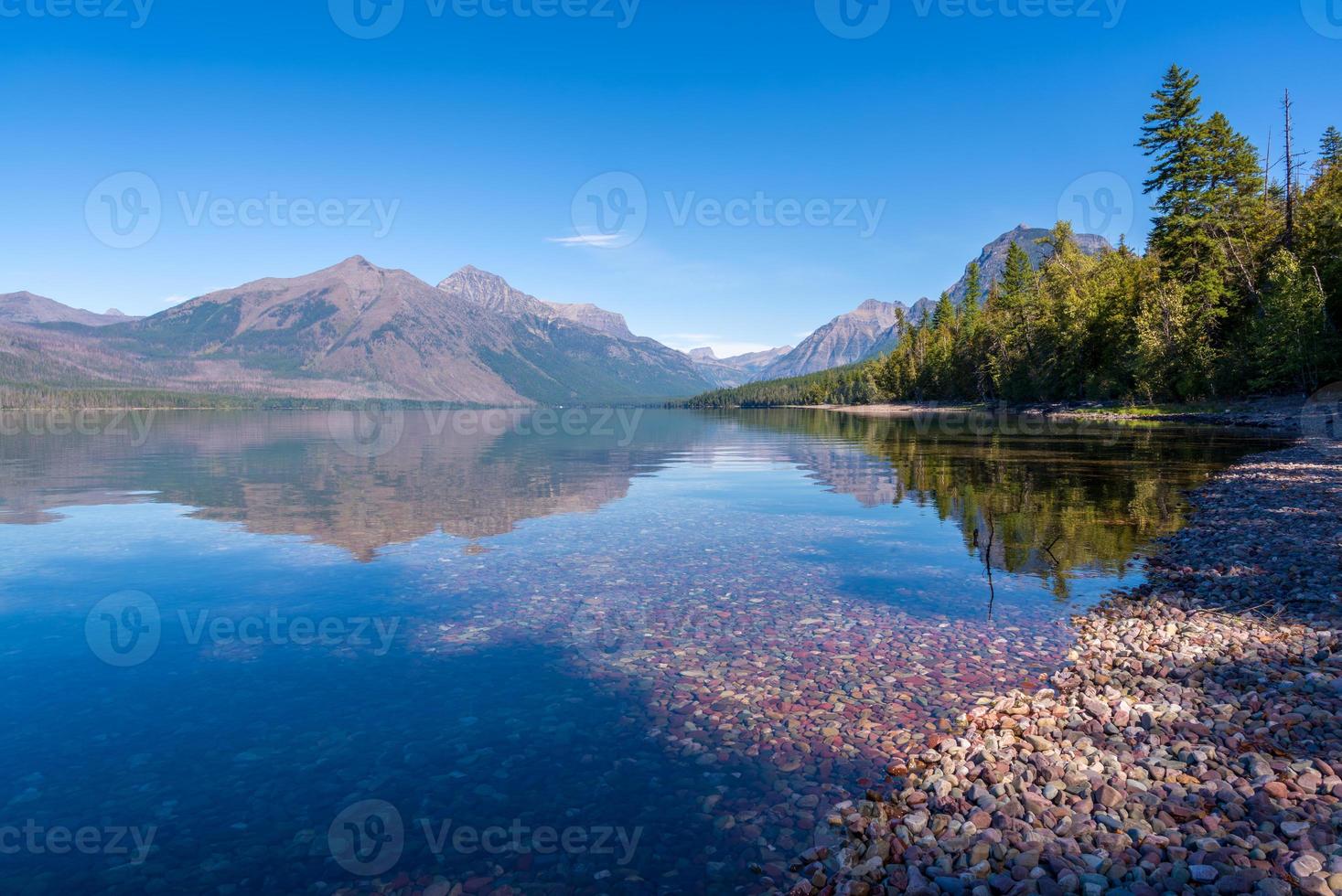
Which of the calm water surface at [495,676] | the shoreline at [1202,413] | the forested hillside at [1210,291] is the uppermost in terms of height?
the forested hillside at [1210,291]

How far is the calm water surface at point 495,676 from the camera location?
29.8 ft

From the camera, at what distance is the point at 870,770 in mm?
10359

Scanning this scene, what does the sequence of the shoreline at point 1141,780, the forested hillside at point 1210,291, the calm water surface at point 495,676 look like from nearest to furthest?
the shoreline at point 1141,780
the calm water surface at point 495,676
the forested hillside at point 1210,291

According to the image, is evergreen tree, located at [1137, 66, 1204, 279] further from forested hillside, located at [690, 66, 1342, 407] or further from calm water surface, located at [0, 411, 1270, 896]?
calm water surface, located at [0, 411, 1270, 896]

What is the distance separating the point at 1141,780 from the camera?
29.8 ft

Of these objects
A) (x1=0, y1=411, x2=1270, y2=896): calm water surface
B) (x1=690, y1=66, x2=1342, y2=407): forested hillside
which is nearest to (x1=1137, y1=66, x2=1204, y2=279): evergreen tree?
(x1=690, y1=66, x2=1342, y2=407): forested hillside

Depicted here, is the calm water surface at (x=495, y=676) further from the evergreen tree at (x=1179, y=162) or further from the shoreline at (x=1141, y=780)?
the evergreen tree at (x=1179, y=162)

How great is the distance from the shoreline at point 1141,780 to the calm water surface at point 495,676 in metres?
0.93

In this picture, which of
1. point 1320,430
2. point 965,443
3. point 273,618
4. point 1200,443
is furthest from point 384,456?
point 1320,430

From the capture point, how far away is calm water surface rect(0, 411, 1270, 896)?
29.8 feet

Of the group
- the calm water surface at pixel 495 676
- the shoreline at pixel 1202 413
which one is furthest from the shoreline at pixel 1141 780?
the shoreline at pixel 1202 413

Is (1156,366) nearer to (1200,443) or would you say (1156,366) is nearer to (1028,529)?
(1200,443)

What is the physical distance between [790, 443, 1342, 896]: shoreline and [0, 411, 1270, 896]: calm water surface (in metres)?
0.93

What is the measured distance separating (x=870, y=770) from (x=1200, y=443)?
2531 inches
